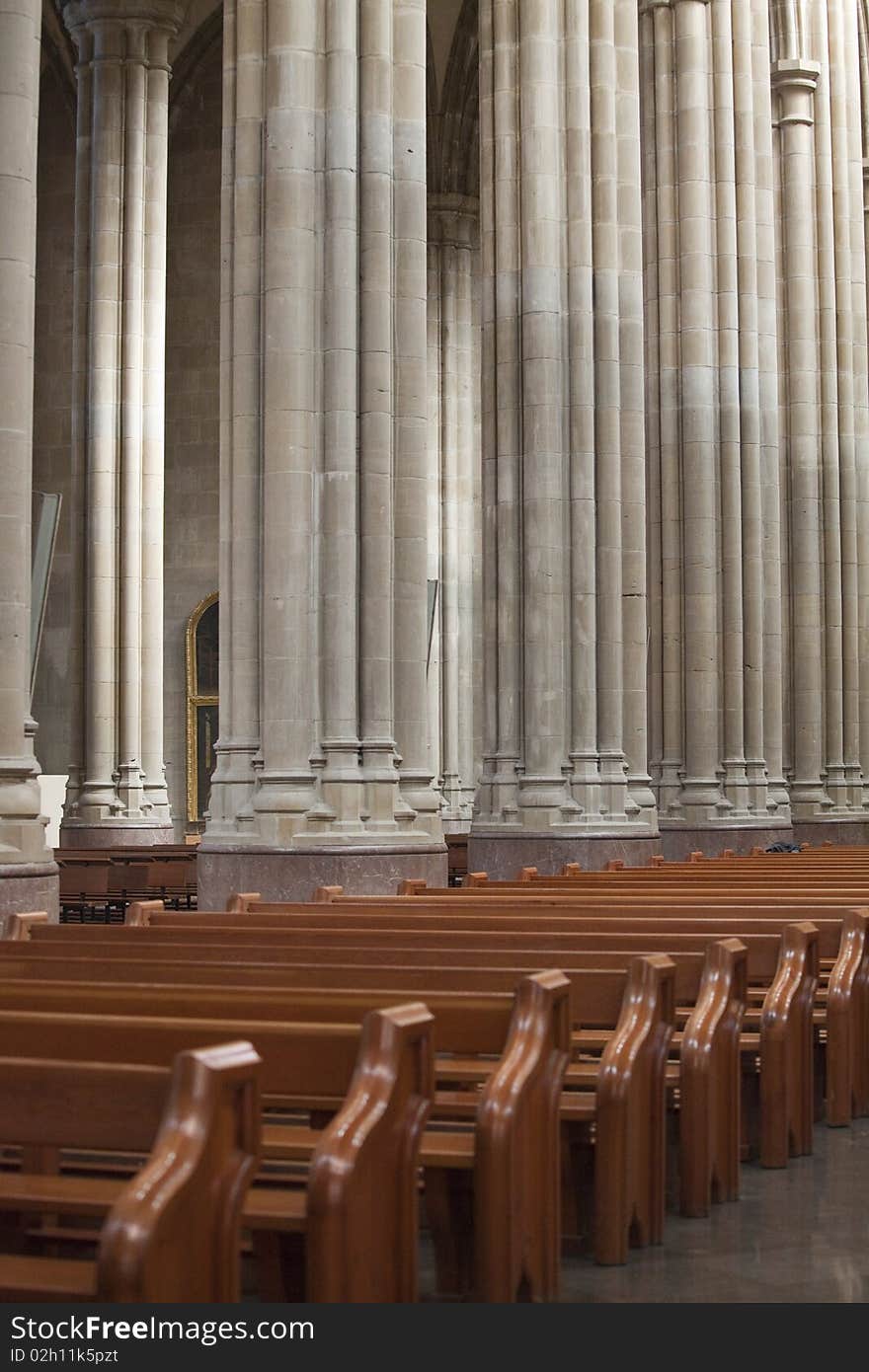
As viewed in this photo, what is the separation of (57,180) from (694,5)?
13.2m

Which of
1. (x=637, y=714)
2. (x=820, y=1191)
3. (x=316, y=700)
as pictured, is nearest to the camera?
(x=820, y=1191)

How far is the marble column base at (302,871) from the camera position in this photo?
1356 cm

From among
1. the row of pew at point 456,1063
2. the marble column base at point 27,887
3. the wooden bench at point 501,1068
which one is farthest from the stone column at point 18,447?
the wooden bench at point 501,1068

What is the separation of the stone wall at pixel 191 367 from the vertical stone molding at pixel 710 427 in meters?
10.6

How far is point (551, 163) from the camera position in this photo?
18844mm

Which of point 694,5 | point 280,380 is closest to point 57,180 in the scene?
point 694,5

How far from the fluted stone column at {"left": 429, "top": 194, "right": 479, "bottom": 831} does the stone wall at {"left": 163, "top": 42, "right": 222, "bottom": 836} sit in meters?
3.88

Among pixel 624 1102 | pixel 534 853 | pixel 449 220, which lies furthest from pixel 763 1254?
pixel 449 220

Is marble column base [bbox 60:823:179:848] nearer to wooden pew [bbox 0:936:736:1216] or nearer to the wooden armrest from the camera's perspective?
wooden pew [bbox 0:936:736:1216]

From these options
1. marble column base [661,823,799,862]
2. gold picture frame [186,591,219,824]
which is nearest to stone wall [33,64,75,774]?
gold picture frame [186,591,219,824]

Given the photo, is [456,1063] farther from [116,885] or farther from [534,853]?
[116,885]

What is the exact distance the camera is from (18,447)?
9.95m

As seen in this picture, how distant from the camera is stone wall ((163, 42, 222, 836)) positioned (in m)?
32.1

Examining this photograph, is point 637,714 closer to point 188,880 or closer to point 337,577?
point 188,880
